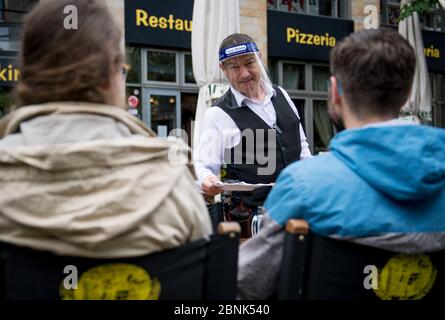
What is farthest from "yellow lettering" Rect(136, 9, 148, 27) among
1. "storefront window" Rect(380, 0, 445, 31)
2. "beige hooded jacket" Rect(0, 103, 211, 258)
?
"beige hooded jacket" Rect(0, 103, 211, 258)

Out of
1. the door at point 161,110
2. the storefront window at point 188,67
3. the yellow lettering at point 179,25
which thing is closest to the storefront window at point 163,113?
the door at point 161,110

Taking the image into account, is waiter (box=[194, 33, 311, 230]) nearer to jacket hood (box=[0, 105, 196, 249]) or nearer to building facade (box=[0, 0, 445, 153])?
jacket hood (box=[0, 105, 196, 249])

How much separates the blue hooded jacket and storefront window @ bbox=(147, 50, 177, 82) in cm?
830

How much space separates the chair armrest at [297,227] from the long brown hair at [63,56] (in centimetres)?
57

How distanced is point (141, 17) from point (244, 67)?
6223mm

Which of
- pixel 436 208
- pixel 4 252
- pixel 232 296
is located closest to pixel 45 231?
pixel 4 252

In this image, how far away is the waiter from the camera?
321 cm

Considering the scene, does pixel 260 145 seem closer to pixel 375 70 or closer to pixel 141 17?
pixel 375 70

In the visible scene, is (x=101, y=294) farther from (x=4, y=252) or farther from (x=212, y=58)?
(x=212, y=58)

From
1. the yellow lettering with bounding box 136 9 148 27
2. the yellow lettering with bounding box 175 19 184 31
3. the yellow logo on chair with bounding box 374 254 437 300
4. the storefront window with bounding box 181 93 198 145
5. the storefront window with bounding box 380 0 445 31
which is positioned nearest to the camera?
the yellow logo on chair with bounding box 374 254 437 300

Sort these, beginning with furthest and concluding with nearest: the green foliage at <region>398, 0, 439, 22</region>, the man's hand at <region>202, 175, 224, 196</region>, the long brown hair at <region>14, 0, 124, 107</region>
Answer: the green foliage at <region>398, 0, 439, 22</region>, the man's hand at <region>202, 175, 224, 196</region>, the long brown hair at <region>14, 0, 124, 107</region>

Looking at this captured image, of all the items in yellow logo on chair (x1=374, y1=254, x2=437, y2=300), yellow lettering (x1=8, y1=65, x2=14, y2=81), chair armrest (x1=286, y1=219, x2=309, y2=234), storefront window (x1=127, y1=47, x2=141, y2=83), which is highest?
storefront window (x1=127, y1=47, x2=141, y2=83)

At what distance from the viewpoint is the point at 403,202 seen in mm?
1454
